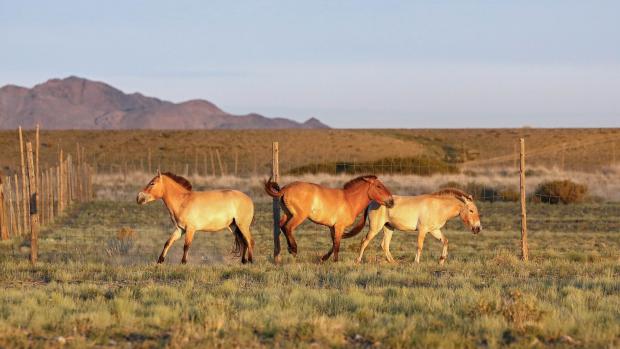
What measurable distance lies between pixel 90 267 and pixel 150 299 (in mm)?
4087

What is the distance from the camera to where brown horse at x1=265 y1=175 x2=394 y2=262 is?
Result: 1620 cm

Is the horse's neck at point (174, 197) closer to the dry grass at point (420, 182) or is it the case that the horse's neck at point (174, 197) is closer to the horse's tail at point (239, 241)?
the horse's tail at point (239, 241)

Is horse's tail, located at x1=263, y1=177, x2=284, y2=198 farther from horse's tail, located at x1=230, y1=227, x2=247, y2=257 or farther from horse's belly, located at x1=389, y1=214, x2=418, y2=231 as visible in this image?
horse's belly, located at x1=389, y1=214, x2=418, y2=231

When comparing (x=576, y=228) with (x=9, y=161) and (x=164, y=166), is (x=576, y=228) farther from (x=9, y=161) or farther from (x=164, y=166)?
(x=9, y=161)

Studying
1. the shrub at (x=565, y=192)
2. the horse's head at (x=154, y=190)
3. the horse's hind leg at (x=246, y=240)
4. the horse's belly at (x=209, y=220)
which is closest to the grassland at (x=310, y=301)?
the horse's hind leg at (x=246, y=240)

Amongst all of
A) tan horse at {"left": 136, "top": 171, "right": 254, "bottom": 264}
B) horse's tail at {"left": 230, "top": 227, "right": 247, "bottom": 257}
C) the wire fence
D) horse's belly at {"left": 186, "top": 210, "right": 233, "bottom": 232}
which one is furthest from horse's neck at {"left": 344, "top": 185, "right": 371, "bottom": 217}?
the wire fence

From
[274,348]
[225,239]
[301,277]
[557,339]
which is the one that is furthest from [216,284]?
[225,239]

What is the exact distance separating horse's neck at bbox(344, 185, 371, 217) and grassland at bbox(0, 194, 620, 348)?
1088 millimetres

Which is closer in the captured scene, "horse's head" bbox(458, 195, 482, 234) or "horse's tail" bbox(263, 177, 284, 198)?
"horse's tail" bbox(263, 177, 284, 198)

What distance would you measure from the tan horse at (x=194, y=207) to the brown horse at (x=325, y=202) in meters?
0.67

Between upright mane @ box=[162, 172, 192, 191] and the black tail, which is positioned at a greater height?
upright mane @ box=[162, 172, 192, 191]

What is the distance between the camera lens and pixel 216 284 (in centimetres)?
1335

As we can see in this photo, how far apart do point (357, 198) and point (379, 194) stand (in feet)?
1.48

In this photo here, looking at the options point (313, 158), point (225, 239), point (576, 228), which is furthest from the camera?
point (313, 158)
